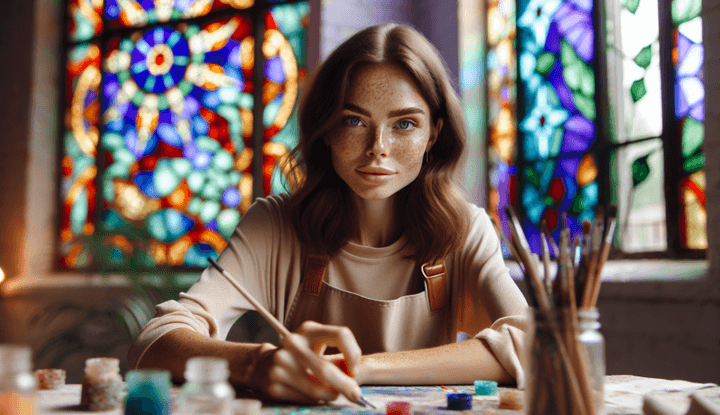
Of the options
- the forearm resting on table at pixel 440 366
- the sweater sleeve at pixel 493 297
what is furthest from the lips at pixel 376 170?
the forearm resting on table at pixel 440 366

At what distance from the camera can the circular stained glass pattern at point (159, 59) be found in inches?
176

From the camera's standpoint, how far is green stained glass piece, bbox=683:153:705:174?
2562 mm

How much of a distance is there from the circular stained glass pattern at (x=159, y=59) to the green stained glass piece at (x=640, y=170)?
317cm

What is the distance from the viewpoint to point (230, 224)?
13.7 ft

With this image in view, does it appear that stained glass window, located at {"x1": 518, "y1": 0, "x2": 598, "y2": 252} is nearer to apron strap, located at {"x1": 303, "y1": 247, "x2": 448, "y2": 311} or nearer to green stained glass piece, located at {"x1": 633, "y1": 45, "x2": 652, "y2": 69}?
green stained glass piece, located at {"x1": 633, "y1": 45, "x2": 652, "y2": 69}

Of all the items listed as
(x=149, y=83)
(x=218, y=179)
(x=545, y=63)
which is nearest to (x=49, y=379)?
(x=545, y=63)

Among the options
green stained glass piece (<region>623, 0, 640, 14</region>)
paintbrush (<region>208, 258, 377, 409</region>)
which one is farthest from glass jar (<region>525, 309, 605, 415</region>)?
green stained glass piece (<region>623, 0, 640, 14</region>)

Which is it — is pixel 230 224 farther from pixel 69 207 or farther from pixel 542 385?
pixel 542 385

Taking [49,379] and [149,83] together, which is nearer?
[49,379]

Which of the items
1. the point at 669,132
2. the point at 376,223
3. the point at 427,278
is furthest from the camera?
the point at 669,132

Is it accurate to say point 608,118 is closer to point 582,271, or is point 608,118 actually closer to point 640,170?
point 640,170

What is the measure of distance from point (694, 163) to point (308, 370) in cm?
229

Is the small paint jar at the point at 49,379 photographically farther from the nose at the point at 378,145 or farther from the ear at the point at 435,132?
the ear at the point at 435,132

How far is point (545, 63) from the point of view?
3.23 metres
